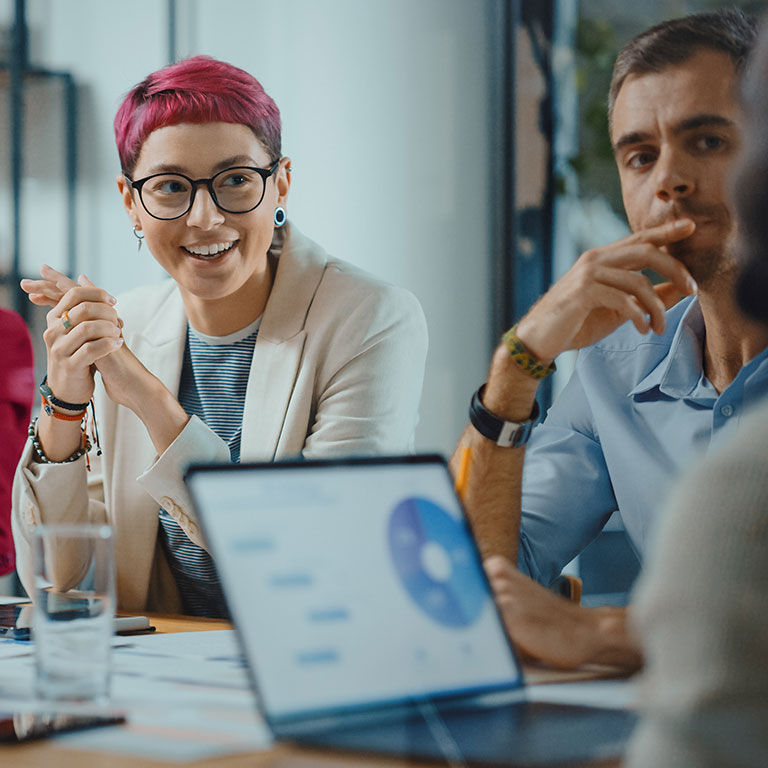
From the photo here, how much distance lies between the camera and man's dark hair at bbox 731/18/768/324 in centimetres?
51

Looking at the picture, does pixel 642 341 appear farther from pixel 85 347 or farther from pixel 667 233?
pixel 85 347

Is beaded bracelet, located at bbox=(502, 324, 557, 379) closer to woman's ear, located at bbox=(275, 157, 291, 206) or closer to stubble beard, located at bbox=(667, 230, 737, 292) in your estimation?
stubble beard, located at bbox=(667, 230, 737, 292)

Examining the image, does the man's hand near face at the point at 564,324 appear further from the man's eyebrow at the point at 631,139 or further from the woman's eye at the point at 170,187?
the woman's eye at the point at 170,187

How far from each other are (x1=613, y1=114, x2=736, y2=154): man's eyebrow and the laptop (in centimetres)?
75

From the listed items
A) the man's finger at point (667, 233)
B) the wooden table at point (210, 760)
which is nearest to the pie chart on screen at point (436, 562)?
the wooden table at point (210, 760)

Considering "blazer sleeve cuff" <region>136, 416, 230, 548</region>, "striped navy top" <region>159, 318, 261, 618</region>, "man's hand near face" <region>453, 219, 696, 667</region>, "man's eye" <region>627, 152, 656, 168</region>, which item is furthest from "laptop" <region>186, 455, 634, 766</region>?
"striped navy top" <region>159, 318, 261, 618</region>

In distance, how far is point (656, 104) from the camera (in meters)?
1.37

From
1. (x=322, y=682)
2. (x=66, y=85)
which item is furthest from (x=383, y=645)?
(x=66, y=85)

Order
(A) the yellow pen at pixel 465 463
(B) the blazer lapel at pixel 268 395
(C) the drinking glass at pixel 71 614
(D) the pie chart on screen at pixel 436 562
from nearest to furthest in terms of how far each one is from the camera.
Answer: (D) the pie chart on screen at pixel 436 562, (C) the drinking glass at pixel 71 614, (A) the yellow pen at pixel 465 463, (B) the blazer lapel at pixel 268 395

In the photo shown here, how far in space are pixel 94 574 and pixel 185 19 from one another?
8.85 feet

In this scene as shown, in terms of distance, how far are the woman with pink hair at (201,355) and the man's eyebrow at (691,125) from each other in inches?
23.4

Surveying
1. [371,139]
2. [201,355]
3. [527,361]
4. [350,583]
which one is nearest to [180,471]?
[201,355]

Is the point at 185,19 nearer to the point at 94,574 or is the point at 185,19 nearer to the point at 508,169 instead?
the point at 508,169

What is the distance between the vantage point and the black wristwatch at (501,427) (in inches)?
52.3
